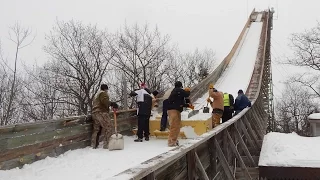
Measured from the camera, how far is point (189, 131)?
33.7ft

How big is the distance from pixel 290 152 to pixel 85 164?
602 cm

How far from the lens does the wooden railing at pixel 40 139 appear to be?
244 inches

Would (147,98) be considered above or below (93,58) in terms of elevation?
below

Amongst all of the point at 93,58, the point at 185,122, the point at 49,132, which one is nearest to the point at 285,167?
the point at 185,122

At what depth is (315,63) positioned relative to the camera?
37.4m

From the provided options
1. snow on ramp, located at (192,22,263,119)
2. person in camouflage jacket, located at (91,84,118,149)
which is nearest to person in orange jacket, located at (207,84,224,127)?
person in camouflage jacket, located at (91,84,118,149)

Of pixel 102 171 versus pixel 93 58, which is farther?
pixel 93 58

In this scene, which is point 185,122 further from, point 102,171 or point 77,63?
point 77,63

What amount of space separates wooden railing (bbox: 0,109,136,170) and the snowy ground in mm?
143

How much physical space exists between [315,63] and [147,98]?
32148 millimetres

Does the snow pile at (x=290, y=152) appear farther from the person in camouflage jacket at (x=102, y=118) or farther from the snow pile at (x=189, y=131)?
the person in camouflage jacket at (x=102, y=118)

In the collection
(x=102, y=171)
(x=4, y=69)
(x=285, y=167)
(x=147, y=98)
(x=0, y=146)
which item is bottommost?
(x=285, y=167)

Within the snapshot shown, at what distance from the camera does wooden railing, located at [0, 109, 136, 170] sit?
6195mm

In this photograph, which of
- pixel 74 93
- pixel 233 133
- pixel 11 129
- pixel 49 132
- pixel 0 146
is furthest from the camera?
pixel 74 93
